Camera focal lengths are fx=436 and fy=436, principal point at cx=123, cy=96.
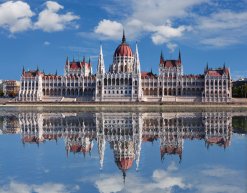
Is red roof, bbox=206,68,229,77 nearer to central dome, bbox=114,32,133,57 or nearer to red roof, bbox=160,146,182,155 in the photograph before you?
central dome, bbox=114,32,133,57

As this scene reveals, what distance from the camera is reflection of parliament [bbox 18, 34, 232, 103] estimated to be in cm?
13331

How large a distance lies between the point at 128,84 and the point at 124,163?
117m

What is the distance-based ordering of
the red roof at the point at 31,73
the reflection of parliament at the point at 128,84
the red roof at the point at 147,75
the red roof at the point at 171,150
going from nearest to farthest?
the red roof at the point at 171,150 → the reflection of parliament at the point at 128,84 → the red roof at the point at 147,75 → the red roof at the point at 31,73

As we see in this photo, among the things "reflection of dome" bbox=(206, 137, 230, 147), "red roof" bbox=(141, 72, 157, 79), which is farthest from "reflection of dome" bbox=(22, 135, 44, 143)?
"red roof" bbox=(141, 72, 157, 79)

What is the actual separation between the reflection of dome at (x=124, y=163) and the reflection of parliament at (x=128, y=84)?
10827 centimetres

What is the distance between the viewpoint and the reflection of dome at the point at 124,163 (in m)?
18.9

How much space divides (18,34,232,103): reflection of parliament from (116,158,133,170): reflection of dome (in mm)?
108272

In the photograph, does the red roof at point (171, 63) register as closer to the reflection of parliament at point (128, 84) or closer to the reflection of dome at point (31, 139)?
the reflection of parliament at point (128, 84)

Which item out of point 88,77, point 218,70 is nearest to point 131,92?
point 88,77

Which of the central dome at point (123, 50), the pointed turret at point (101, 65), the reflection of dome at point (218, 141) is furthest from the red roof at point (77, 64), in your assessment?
the reflection of dome at point (218, 141)

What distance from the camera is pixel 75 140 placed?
92.7 feet

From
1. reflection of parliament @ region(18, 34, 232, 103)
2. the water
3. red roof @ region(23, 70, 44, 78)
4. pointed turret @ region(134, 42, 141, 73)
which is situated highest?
pointed turret @ region(134, 42, 141, 73)

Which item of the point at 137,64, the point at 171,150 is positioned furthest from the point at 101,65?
the point at 171,150

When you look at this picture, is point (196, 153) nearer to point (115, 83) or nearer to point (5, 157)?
point (5, 157)
